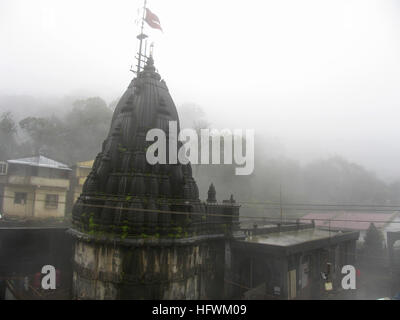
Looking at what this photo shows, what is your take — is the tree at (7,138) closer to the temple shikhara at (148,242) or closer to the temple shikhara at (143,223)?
the temple shikhara at (148,242)

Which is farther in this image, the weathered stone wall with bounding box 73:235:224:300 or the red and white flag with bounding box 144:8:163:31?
the red and white flag with bounding box 144:8:163:31

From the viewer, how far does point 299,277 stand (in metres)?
20.7

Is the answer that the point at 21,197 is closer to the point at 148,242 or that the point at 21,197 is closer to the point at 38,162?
the point at 38,162

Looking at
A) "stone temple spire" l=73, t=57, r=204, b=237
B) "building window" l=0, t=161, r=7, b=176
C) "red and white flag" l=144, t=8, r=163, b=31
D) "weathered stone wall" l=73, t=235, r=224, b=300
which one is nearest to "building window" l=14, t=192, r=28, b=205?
"building window" l=0, t=161, r=7, b=176

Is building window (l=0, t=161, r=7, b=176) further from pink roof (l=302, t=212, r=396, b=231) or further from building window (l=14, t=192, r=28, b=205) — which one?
pink roof (l=302, t=212, r=396, b=231)

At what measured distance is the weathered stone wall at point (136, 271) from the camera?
14.8 m

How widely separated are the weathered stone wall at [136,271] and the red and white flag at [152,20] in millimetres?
14936

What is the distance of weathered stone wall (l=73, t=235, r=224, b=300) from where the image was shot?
14812mm

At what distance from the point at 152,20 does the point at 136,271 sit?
16619 mm

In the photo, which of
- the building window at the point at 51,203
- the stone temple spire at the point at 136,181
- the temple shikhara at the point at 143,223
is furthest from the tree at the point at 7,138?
the stone temple spire at the point at 136,181

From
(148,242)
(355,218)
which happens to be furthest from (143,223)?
(355,218)

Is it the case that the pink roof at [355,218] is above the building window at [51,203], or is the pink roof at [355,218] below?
below

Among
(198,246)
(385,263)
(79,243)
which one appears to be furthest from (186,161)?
(385,263)

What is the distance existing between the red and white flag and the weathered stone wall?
1494 centimetres
